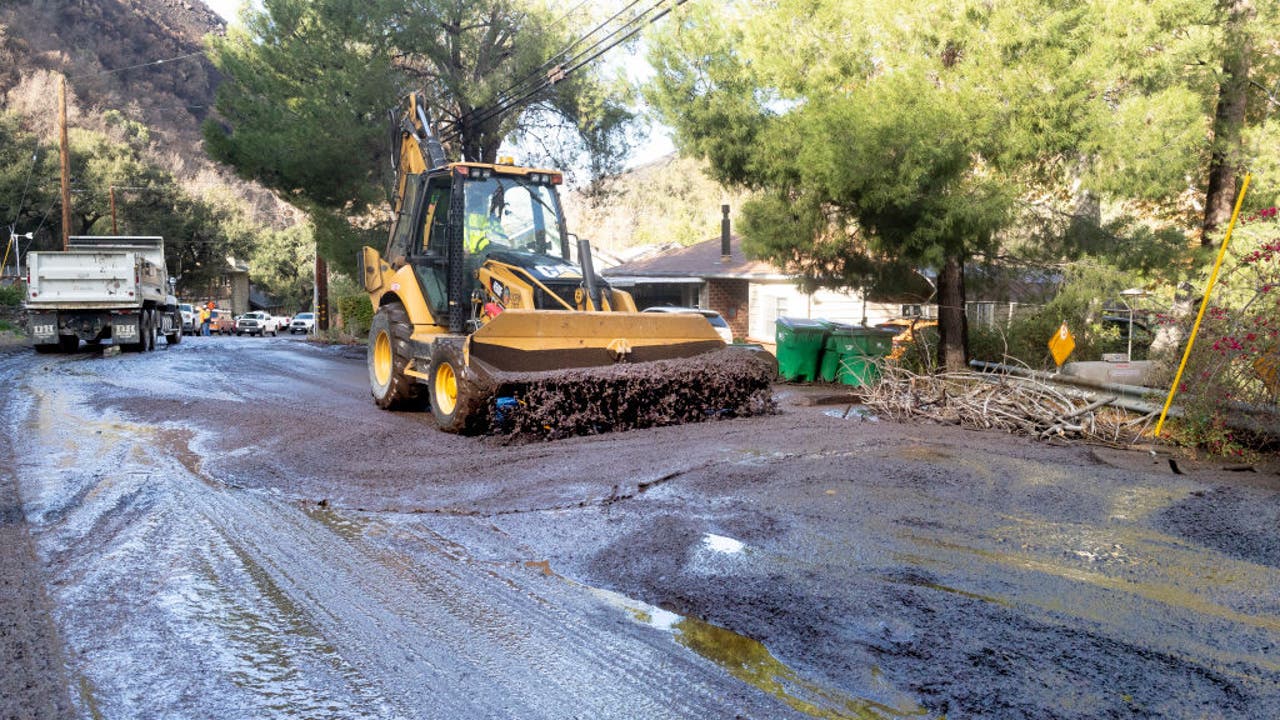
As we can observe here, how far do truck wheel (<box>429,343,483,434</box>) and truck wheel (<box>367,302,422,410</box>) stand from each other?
4.41ft

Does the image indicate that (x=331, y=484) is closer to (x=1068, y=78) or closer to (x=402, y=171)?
(x=402, y=171)

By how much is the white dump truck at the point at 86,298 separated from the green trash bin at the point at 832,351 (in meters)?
17.0

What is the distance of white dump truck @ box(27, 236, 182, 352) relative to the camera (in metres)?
22.6

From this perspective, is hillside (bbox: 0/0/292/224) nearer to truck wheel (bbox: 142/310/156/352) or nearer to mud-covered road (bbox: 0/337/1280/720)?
truck wheel (bbox: 142/310/156/352)

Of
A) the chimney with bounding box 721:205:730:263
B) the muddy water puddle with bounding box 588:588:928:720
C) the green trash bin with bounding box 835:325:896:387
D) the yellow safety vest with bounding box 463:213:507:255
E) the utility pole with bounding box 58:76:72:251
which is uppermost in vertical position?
the utility pole with bounding box 58:76:72:251

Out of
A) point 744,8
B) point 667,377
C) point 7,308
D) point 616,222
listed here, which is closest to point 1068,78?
point 744,8

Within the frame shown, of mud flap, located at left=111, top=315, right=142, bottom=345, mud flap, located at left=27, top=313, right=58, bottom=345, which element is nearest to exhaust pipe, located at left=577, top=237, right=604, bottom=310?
mud flap, located at left=111, top=315, right=142, bottom=345

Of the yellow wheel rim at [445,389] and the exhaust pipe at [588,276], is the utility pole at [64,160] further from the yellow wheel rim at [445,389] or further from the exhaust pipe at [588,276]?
the exhaust pipe at [588,276]

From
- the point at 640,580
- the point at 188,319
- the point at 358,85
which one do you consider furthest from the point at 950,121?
the point at 188,319

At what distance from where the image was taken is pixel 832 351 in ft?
58.2

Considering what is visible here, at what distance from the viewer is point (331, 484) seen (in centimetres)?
717

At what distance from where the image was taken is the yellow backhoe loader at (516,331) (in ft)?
29.7

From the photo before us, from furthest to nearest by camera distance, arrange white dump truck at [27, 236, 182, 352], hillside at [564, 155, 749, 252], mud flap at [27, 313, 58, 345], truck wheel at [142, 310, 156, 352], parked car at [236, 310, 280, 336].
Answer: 1. hillside at [564, 155, 749, 252]
2. parked car at [236, 310, 280, 336]
3. truck wheel at [142, 310, 156, 352]
4. mud flap at [27, 313, 58, 345]
5. white dump truck at [27, 236, 182, 352]

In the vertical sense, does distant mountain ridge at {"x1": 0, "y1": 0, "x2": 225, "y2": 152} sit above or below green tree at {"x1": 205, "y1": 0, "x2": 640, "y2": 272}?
above
